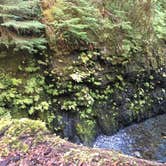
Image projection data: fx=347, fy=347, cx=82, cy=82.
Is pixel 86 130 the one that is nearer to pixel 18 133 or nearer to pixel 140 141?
pixel 140 141

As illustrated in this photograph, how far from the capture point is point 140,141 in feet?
22.0

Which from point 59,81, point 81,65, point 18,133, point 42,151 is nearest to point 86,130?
point 59,81

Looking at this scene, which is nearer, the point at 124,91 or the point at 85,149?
the point at 85,149

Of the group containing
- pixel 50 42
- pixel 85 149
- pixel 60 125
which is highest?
pixel 85 149

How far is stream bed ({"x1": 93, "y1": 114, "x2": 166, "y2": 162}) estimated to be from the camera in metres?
6.32

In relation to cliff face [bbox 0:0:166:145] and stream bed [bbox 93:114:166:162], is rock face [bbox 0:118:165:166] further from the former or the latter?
stream bed [bbox 93:114:166:162]

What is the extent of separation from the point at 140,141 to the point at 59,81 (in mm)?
1962

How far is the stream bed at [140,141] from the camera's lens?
20.7ft

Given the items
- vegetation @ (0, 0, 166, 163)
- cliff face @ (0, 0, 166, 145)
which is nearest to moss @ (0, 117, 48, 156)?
vegetation @ (0, 0, 166, 163)

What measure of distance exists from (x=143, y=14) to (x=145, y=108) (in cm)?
215

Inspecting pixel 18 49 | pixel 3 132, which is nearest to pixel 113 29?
pixel 18 49

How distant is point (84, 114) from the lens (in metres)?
6.56

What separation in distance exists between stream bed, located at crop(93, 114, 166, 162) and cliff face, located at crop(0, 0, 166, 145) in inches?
7.5

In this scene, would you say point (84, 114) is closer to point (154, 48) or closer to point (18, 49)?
point (18, 49)
